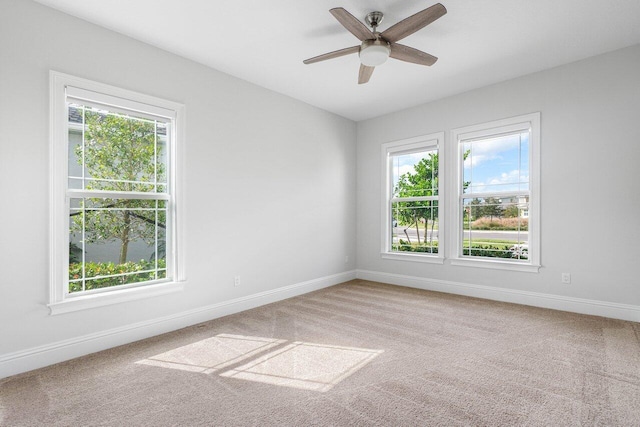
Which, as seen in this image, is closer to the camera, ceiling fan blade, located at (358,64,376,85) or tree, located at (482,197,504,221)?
ceiling fan blade, located at (358,64,376,85)

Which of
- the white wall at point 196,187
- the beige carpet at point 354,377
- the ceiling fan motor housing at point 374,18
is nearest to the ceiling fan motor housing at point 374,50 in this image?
the ceiling fan motor housing at point 374,18

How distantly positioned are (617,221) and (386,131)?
3137 mm

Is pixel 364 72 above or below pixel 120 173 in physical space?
above

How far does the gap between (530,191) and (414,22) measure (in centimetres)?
268

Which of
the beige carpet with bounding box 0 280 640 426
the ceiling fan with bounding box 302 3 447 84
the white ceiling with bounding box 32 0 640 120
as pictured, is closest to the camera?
the beige carpet with bounding box 0 280 640 426

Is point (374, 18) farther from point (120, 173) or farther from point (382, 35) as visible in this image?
point (120, 173)

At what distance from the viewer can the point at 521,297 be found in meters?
3.95

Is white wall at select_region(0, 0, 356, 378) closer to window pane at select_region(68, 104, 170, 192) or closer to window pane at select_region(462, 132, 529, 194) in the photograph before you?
window pane at select_region(68, 104, 170, 192)

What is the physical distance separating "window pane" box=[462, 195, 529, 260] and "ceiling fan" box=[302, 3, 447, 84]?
2237 millimetres

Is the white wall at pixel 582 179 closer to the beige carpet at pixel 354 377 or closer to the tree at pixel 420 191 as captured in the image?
the beige carpet at pixel 354 377

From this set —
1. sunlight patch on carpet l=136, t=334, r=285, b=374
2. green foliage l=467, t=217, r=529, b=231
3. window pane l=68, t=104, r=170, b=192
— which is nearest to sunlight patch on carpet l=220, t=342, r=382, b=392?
sunlight patch on carpet l=136, t=334, r=285, b=374

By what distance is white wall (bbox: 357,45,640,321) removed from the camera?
3.30m

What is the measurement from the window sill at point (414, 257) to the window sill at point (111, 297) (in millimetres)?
3197

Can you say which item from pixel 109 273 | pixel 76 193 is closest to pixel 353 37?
pixel 76 193
